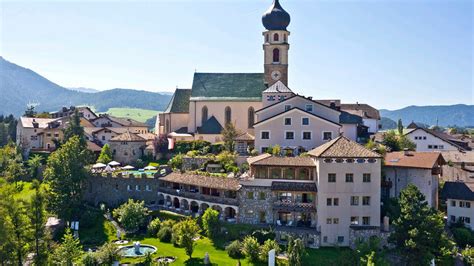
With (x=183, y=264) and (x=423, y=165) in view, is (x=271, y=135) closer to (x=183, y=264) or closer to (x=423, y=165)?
(x=423, y=165)

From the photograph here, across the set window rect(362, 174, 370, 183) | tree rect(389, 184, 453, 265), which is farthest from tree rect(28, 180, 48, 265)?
tree rect(389, 184, 453, 265)

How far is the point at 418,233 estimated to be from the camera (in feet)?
141

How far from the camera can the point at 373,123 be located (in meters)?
87.3

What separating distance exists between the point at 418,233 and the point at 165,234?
24.3 metres

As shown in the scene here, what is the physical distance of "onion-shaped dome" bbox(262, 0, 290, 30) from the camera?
82000 millimetres

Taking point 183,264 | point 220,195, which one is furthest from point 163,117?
point 183,264

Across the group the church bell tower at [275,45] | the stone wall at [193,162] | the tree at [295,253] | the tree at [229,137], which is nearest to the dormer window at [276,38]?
the church bell tower at [275,45]

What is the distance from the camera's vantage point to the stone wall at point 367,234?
47.3 meters

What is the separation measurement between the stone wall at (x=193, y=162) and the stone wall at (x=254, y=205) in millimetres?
13558

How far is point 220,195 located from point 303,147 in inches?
591

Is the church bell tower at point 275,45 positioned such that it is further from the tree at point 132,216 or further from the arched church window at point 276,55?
the tree at point 132,216

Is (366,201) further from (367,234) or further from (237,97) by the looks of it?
(237,97)

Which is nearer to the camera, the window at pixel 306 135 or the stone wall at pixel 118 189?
the stone wall at pixel 118 189

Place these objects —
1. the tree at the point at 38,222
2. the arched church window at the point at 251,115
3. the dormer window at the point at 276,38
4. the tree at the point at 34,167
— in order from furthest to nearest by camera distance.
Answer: the dormer window at the point at 276,38 → the arched church window at the point at 251,115 → the tree at the point at 34,167 → the tree at the point at 38,222
